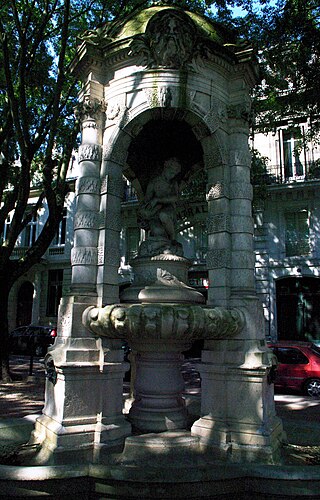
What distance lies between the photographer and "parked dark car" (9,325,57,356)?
23.2 m

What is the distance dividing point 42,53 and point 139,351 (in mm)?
11250

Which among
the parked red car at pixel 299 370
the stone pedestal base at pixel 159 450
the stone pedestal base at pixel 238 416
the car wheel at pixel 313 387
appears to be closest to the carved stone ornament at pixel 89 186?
the stone pedestal base at pixel 238 416

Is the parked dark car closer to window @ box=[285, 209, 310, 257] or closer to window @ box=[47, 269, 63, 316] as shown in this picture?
window @ box=[47, 269, 63, 316]

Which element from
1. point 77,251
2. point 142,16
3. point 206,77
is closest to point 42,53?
point 142,16

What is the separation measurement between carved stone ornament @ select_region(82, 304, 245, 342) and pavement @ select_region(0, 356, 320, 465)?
1.88 m

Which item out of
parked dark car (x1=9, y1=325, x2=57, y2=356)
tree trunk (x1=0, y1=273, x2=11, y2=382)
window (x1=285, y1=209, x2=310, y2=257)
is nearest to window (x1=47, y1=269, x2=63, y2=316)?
parked dark car (x1=9, y1=325, x2=57, y2=356)

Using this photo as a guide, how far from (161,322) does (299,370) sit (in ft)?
29.8

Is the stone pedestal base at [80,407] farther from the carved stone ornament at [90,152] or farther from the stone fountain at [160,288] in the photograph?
the carved stone ornament at [90,152]

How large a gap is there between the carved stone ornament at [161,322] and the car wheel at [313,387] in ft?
27.4

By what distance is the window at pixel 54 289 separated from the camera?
2994 centimetres

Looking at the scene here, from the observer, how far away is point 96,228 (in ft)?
20.0

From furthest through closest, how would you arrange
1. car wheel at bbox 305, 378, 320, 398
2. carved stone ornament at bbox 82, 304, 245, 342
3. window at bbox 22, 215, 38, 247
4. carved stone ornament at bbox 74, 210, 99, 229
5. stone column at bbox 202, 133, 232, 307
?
window at bbox 22, 215, 38, 247
car wheel at bbox 305, 378, 320, 398
carved stone ornament at bbox 74, 210, 99, 229
stone column at bbox 202, 133, 232, 307
carved stone ornament at bbox 82, 304, 245, 342

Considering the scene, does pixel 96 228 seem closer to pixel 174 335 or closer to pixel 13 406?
pixel 174 335

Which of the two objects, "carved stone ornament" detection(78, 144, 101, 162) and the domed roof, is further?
"carved stone ornament" detection(78, 144, 101, 162)
